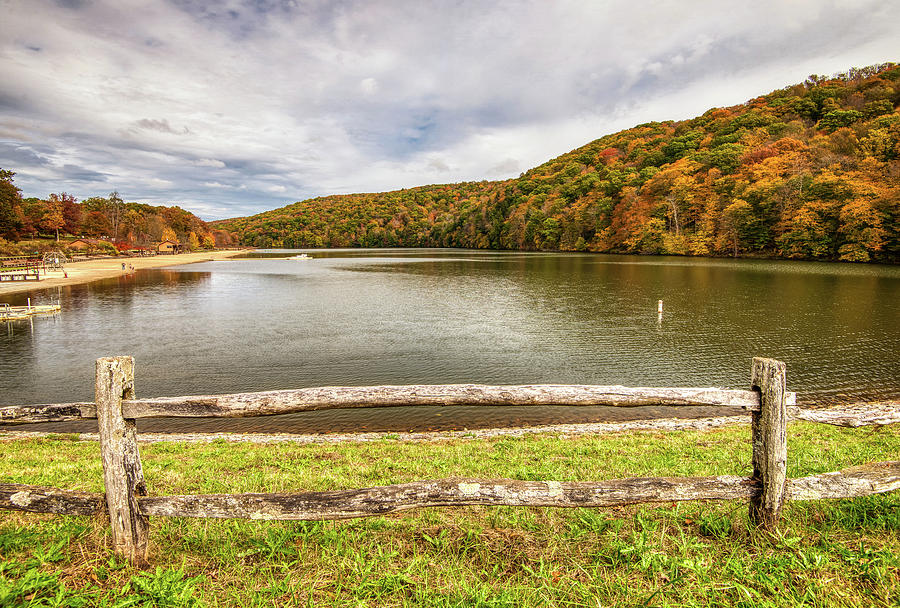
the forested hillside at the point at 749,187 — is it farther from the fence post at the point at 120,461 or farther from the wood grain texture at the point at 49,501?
the wood grain texture at the point at 49,501

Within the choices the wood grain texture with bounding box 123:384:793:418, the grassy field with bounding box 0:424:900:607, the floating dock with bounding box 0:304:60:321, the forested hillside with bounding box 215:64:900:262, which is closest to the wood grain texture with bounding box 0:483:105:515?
the grassy field with bounding box 0:424:900:607

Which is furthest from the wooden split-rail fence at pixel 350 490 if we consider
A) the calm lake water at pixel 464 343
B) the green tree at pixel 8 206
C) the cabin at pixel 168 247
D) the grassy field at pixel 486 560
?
the cabin at pixel 168 247

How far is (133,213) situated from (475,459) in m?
170

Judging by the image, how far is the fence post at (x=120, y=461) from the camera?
3213 mm

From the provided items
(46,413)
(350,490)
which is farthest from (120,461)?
(350,490)

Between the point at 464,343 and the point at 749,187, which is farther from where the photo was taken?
the point at 749,187

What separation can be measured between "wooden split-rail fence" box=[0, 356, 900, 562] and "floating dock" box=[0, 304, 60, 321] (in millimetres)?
31702

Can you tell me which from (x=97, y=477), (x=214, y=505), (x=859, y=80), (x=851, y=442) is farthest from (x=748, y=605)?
(x=859, y=80)

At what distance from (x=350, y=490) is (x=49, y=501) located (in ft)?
8.07

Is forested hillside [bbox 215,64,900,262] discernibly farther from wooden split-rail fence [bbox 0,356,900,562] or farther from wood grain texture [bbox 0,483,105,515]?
wood grain texture [bbox 0,483,105,515]

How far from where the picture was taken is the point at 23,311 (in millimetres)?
26938

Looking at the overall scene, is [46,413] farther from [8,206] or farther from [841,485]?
[8,206]

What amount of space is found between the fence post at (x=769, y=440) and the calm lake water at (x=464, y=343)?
26.4 ft

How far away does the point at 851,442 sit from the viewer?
7.32m
